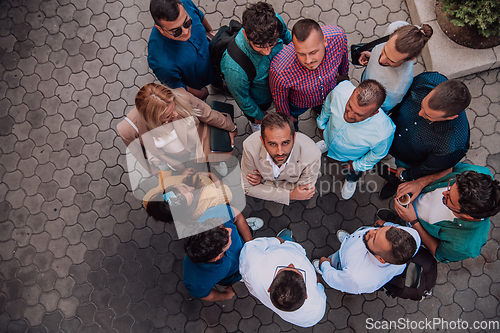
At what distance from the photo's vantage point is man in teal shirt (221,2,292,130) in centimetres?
240

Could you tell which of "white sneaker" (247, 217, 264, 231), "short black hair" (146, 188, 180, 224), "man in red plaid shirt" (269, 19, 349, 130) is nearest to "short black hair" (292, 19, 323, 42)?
"man in red plaid shirt" (269, 19, 349, 130)

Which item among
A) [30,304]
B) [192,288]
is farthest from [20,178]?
[192,288]

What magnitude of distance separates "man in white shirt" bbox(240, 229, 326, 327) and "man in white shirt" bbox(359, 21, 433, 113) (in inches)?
72.8

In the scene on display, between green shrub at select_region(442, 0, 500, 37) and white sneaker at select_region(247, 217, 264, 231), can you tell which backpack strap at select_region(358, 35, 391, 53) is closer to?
green shrub at select_region(442, 0, 500, 37)

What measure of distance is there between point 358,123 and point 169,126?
70.9 inches

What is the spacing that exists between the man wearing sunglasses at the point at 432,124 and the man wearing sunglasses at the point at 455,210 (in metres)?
0.21

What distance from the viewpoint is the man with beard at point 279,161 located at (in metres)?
2.43

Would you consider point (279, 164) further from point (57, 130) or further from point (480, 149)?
point (57, 130)

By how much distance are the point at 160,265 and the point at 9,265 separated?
2.24m

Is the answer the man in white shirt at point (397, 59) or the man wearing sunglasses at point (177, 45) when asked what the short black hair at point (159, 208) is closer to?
the man wearing sunglasses at point (177, 45)

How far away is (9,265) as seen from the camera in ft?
13.2

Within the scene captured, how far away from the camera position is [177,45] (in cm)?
278

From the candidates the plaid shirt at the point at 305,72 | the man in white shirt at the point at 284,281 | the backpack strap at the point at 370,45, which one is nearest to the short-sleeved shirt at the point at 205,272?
the man in white shirt at the point at 284,281

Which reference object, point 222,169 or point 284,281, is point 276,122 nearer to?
point 284,281
